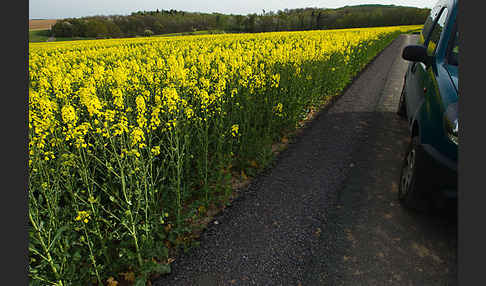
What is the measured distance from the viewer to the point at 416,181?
2.75 m

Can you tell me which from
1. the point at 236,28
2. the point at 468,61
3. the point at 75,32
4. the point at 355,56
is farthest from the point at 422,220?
the point at 236,28

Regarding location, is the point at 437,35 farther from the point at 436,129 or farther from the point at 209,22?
the point at 209,22

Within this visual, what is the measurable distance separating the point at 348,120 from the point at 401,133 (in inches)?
46.9

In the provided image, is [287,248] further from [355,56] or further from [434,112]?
[355,56]

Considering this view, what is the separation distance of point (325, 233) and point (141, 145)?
218 cm

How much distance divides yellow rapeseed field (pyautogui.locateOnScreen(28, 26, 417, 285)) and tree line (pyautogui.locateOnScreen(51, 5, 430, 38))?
38771mm

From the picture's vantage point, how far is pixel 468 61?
2.16m

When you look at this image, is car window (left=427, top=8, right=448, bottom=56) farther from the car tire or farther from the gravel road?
the gravel road

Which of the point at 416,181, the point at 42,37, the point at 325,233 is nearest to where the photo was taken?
the point at 416,181

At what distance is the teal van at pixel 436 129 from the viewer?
234cm

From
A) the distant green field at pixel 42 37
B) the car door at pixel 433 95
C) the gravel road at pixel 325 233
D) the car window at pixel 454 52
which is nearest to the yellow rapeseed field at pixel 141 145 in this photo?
the gravel road at pixel 325 233

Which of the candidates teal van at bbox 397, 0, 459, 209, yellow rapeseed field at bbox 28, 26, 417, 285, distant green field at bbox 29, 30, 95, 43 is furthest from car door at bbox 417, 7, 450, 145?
distant green field at bbox 29, 30, 95, 43

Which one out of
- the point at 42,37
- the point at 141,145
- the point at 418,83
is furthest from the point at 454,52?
the point at 42,37

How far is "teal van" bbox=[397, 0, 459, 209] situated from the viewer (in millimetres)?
2342
